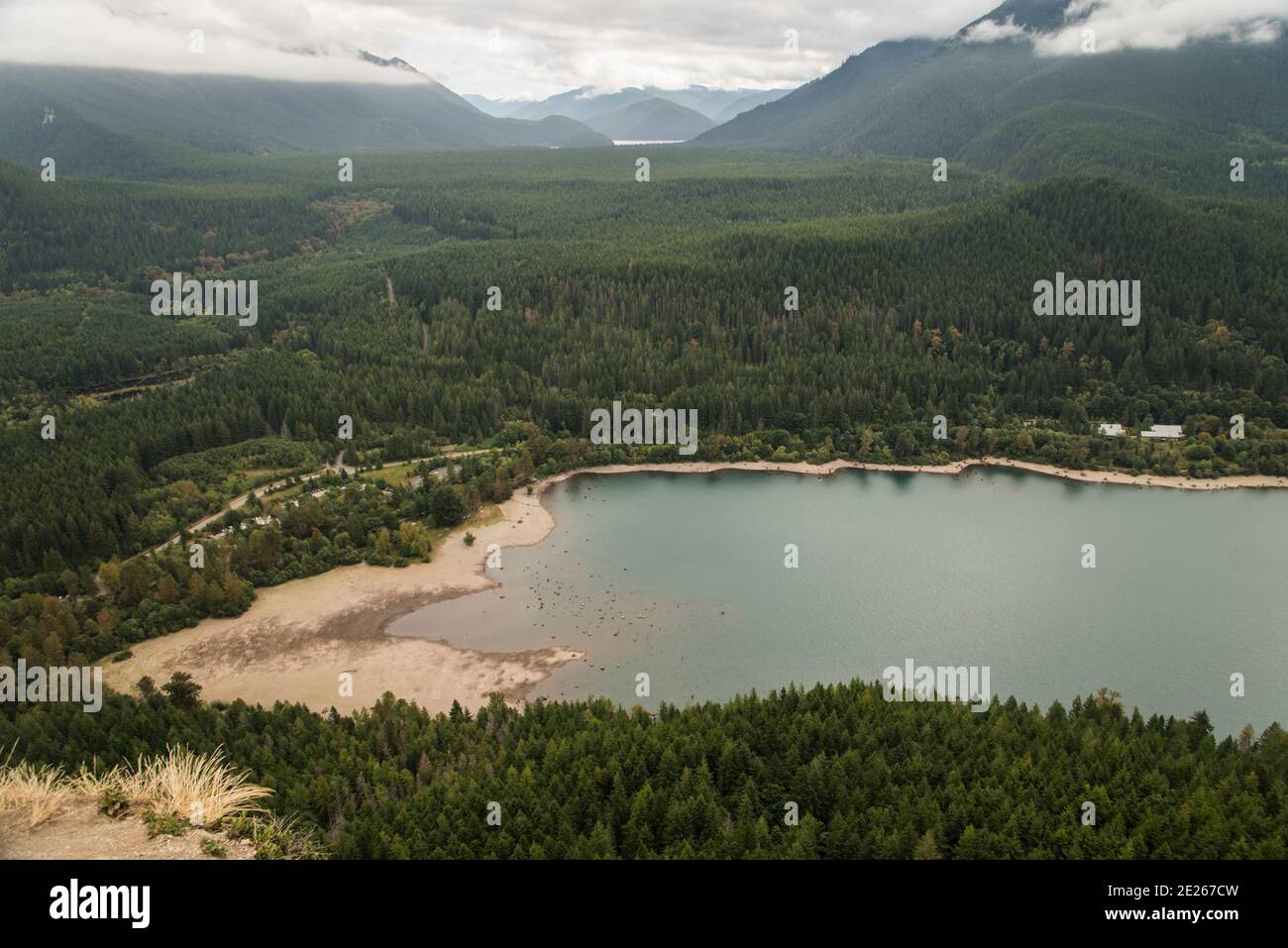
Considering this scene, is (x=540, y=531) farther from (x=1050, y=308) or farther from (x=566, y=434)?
(x=1050, y=308)

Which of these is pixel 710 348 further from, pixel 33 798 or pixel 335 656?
pixel 33 798

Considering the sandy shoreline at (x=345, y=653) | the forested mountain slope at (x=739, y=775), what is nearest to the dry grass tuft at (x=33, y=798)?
the forested mountain slope at (x=739, y=775)

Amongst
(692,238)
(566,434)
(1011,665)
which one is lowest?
(1011,665)

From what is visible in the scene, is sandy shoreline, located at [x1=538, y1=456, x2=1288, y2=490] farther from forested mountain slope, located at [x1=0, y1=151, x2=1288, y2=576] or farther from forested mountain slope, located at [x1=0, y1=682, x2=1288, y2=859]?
forested mountain slope, located at [x1=0, y1=682, x2=1288, y2=859]

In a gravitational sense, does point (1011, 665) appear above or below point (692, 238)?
below

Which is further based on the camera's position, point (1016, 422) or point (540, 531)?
point (1016, 422)

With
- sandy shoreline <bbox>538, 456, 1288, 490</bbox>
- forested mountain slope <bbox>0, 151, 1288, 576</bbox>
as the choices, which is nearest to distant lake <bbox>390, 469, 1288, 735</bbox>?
sandy shoreline <bbox>538, 456, 1288, 490</bbox>

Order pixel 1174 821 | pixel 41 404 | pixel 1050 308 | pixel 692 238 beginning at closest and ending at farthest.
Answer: pixel 1174 821, pixel 41 404, pixel 1050 308, pixel 692 238

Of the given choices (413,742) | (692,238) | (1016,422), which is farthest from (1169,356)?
(413,742)
